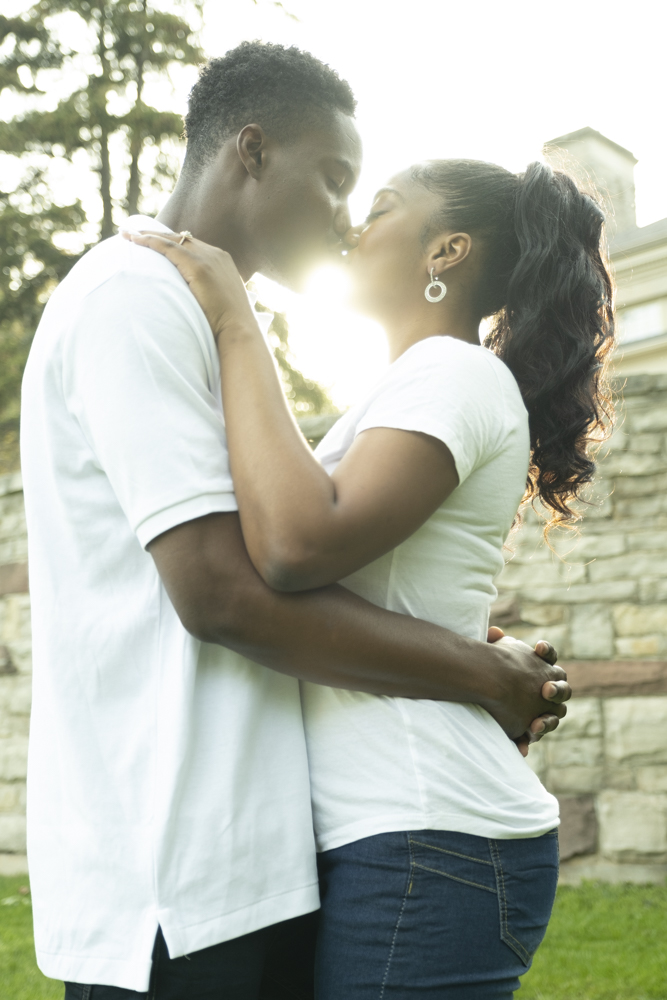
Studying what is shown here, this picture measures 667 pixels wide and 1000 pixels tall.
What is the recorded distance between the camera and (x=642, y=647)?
15.9 feet

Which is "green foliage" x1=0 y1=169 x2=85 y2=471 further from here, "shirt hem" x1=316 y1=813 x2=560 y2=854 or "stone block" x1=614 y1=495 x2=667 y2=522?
"shirt hem" x1=316 y1=813 x2=560 y2=854

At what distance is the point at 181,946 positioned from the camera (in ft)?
4.05

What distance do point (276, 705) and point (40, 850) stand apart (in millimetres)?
415

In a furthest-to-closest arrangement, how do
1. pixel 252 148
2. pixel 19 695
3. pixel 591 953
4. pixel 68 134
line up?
pixel 68 134 < pixel 19 695 < pixel 591 953 < pixel 252 148

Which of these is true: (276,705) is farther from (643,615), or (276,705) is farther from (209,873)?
(643,615)

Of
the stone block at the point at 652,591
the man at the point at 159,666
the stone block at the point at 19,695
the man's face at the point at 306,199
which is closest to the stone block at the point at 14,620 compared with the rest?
the stone block at the point at 19,695

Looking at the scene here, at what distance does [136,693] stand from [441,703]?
0.47 metres

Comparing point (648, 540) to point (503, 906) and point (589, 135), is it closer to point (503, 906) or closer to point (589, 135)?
point (503, 906)

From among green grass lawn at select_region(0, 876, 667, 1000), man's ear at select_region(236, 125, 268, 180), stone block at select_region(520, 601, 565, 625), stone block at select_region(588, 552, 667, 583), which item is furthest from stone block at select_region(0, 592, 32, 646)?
man's ear at select_region(236, 125, 268, 180)

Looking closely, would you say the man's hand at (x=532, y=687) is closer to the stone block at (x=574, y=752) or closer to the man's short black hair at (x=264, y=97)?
the man's short black hair at (x=264, y=97)

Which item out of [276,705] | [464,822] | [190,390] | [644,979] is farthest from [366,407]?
[644,979]

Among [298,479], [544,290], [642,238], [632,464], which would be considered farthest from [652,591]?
[642,238]

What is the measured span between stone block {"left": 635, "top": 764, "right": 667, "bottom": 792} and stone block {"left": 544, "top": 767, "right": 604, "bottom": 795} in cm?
19

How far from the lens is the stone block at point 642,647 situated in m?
4.79
